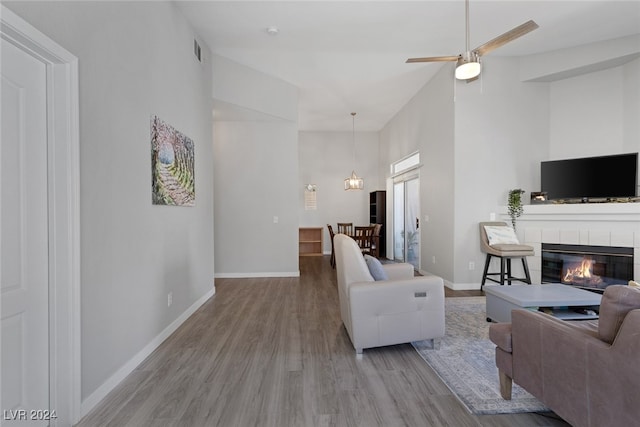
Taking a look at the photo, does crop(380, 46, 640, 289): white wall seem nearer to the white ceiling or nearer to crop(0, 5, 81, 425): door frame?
the white ceiling

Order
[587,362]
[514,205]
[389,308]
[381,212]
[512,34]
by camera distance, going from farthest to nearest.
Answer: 1. [381,212]
2. [514,205]
3. [512,34]
4. [389,308]
5. [587,362]

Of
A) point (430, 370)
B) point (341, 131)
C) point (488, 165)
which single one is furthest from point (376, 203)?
point (430, 370)

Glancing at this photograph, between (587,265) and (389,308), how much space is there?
3.59m

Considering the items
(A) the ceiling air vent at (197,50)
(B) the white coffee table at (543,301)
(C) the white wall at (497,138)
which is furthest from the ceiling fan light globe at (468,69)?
(A) the ceiling air vent at (197,50)

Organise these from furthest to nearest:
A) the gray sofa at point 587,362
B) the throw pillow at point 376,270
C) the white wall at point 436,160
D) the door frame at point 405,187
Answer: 1. the door frame at point 405,187
2. the white wall at point 436,160
3. the throw pillow at point 376,270
4. the gray sofa at point 587,362

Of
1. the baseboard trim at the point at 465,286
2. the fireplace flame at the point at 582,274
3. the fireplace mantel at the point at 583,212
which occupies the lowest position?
the baseboard trim at the point at 465,286

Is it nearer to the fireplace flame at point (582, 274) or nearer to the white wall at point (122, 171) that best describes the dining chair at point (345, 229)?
the fireplace flame at point (582, 274)

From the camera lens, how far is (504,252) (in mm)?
4262

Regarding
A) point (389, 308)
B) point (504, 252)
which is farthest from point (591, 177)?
point (389, 308)

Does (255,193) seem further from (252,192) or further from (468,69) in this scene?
(468,69)

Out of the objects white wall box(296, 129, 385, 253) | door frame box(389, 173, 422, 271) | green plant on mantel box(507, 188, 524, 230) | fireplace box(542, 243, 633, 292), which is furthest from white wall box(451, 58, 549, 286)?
white wall box(296, 129, 385, 253)

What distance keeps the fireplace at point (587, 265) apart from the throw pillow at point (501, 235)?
1.75 feet

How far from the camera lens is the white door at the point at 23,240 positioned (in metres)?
1.51

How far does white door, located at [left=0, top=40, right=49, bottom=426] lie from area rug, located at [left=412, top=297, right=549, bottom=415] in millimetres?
2421
